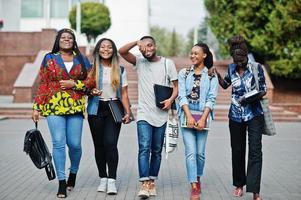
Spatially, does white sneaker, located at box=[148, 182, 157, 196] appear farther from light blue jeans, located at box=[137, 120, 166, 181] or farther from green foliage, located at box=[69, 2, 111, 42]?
green foliage, located at box=[69, 2, 111, 42]

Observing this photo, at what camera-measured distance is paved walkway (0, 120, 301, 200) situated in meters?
6.89

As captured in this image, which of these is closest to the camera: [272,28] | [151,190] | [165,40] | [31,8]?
[151,190]

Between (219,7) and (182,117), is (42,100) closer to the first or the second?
(182,117)

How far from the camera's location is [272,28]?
23.0 metres

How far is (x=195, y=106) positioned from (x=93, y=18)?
24.8 meters

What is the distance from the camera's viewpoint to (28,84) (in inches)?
834

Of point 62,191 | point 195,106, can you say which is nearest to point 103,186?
point 62,191

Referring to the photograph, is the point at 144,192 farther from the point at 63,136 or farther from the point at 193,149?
the point at 63,136

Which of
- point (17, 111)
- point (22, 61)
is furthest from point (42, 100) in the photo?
point (22, 61)

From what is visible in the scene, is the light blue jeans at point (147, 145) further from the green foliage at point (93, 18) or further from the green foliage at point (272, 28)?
the green foliage at point (93, 18)

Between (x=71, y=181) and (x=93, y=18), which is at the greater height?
(x=93, y=18)

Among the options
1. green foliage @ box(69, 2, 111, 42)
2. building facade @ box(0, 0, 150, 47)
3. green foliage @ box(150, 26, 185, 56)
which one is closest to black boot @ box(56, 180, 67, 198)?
green foliage @ box(69, 2, 111, 42)

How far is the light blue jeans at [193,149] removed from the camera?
647 cm

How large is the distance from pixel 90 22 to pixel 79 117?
2428cm
